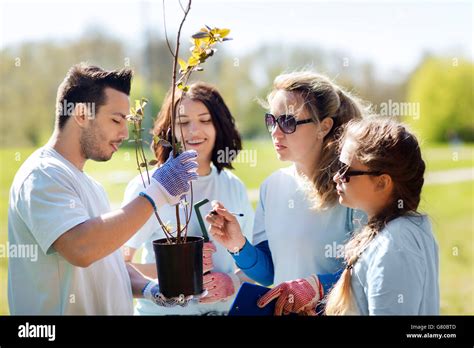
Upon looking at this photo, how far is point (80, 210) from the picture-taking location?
2.26 meters

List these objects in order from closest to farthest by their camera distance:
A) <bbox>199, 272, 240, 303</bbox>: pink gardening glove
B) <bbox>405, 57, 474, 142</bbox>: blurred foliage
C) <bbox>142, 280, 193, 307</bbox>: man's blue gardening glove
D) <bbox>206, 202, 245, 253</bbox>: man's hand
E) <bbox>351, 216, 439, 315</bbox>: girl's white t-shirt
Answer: <bbox>351, 216, 439, 315</bbox>: girl's white t-shirt → <bbox>142, 280, 193, 307</bbox>: man's blue gardening glove → <bbox>206, 202, 245, 253</bbox>: man's hand → <bbox>199, 272, 240, 303</bbox>: pink gardening glove → <bbox>405, 57, 474, 142</bbox>: blurred foliage

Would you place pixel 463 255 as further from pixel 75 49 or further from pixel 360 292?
pixel 75 49

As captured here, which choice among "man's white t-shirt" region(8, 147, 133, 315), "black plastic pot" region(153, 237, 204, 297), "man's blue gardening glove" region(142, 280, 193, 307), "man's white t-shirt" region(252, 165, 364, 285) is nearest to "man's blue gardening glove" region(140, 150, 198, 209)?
"black plastic pot" region(153, 237, 204, 297)

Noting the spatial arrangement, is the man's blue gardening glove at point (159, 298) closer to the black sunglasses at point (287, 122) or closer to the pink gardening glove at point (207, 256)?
the pink gardening glove at point (207, 256)

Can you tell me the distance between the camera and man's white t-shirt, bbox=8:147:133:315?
2238 mm

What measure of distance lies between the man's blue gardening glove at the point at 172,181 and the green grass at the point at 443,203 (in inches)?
35.4

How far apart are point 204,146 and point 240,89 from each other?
712 inches

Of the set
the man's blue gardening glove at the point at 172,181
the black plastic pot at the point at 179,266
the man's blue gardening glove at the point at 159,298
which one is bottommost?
the man's blue gardening glove at the point at 159,298

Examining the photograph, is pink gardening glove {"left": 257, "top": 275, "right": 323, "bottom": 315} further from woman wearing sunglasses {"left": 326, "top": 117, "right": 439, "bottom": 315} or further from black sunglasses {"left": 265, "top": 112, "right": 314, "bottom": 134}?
black sunglasses {"left": 265, "top": 112, "right": 314, "bottom": 134}

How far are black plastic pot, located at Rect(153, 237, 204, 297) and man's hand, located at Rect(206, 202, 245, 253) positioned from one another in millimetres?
199

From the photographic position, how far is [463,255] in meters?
13.0

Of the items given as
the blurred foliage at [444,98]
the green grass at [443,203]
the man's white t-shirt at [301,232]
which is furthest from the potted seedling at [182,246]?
the blurred foliage at [444,98]

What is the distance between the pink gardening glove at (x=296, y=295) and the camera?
2332mm
